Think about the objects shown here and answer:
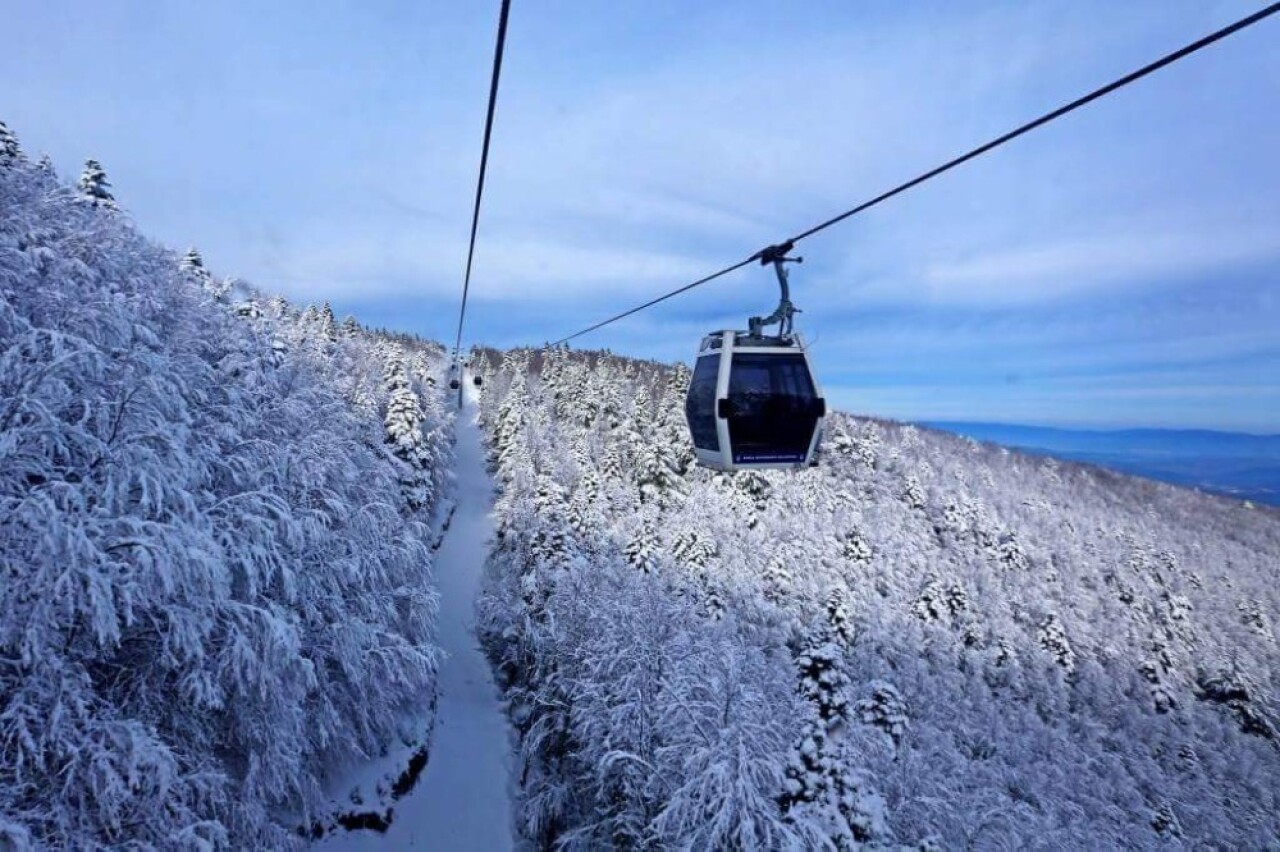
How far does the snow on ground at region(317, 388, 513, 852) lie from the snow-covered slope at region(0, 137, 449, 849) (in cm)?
250

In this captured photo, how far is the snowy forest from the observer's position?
822cm

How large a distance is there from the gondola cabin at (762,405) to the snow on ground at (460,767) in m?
15.6

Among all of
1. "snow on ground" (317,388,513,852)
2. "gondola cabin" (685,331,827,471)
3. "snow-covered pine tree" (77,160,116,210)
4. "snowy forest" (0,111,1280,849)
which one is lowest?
"snow on ground" (317,388,513,852)

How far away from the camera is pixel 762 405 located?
26.8ft

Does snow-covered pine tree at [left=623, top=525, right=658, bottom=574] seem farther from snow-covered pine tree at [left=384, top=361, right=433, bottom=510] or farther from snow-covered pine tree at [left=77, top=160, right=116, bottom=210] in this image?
snow-covered pine tree at [left=77, top=160, right=116, bottom=210]

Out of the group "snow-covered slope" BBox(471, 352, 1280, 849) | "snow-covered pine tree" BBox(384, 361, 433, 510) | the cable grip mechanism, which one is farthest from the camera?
"snow-covered pine tree" BBox(384, 361, 433, 510)

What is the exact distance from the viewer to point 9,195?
13477 millimetres

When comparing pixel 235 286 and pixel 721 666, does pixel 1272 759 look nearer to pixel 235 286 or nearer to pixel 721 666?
pixel 721 666

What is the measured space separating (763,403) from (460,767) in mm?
19063

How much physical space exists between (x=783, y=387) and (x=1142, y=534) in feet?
297

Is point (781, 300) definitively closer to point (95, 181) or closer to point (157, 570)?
point (157, 570)

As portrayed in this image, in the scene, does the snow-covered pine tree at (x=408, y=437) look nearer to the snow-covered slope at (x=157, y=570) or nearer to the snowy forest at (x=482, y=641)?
the snowy forest at (x=482, y=641)

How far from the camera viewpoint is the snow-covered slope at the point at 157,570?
7594 mm

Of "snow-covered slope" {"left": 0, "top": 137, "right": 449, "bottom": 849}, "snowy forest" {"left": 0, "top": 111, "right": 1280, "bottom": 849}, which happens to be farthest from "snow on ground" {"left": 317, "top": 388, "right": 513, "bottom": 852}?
"snow-covered slope" {"left": 0, "top": 137, "right": 449, "bottom": 849}
